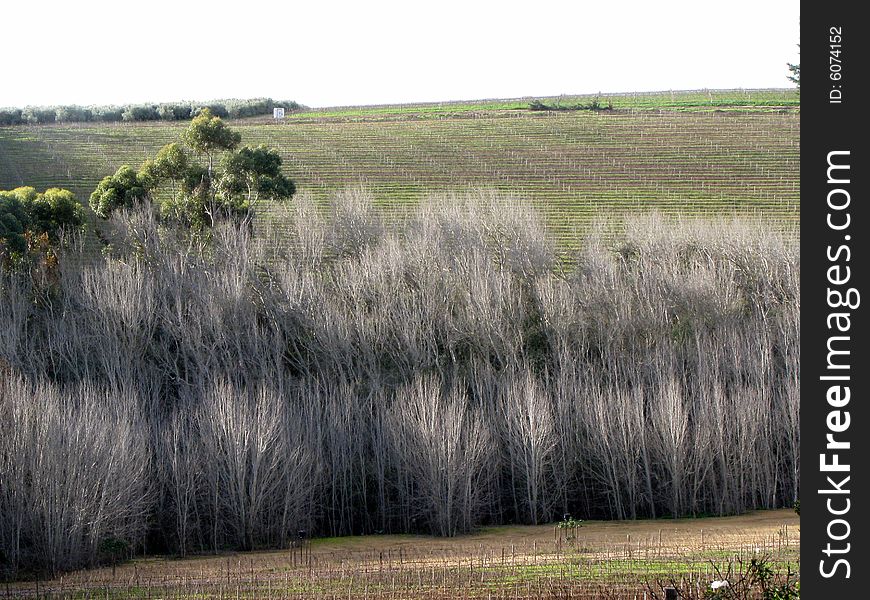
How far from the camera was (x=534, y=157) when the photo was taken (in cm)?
7938

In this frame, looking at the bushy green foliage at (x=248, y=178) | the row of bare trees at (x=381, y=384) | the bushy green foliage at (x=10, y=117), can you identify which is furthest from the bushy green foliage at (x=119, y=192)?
the bushy green foliage at (x=10, y=117)

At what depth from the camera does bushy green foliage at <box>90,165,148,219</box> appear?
2181 inches

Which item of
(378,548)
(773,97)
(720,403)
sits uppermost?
(773,97)

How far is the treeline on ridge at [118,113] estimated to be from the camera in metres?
89.4

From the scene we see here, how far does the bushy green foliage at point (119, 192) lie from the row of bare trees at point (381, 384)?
122 cm

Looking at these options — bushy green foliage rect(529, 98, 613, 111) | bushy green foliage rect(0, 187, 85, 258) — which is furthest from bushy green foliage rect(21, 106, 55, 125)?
bushy green foliage rect(529, 98, 613, 111)

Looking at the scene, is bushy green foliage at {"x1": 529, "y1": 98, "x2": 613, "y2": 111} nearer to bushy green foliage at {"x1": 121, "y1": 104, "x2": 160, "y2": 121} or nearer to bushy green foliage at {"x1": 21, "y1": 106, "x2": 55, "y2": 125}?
bushy green foliage at {"x1": 121, "y1": 104, "x2": 160, "y2": 121}

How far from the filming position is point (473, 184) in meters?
73.0

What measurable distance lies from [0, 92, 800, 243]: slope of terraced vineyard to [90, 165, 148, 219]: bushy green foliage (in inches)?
565
